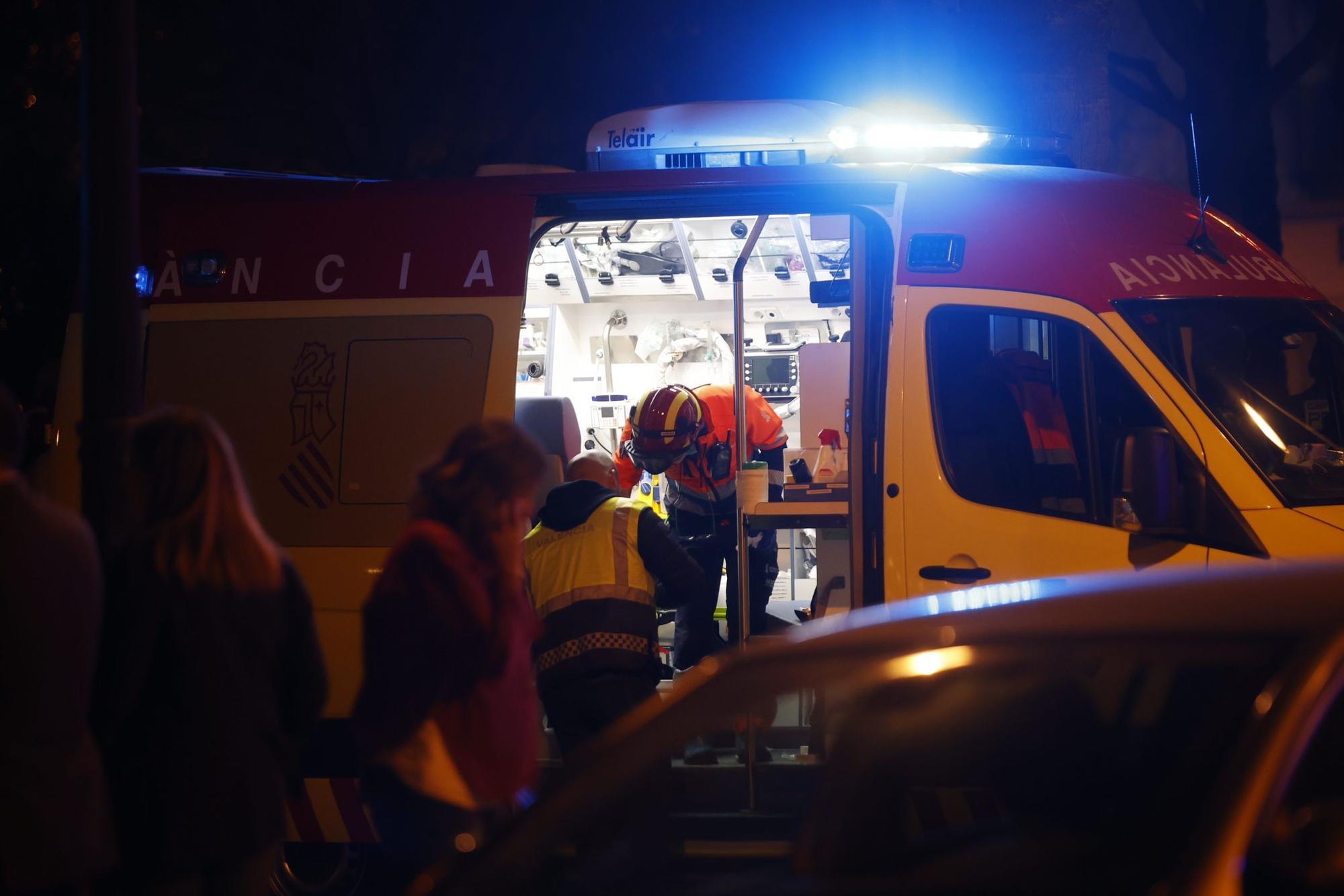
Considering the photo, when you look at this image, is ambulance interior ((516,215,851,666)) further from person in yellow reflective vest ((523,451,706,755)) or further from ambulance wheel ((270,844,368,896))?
person in yellow reflective vest ((523,451,706,755))

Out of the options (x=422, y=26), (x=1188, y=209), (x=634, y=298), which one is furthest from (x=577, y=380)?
(x=422, y=26)

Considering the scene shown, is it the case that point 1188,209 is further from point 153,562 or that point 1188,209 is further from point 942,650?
point 153,562

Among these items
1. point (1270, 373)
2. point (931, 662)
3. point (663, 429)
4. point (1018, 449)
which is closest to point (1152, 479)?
point (1018, 449)

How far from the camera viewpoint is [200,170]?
588 cm

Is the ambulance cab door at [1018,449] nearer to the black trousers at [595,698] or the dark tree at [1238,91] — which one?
the black trousers at [595,698]

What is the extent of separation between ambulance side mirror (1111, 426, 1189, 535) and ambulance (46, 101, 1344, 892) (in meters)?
0.01

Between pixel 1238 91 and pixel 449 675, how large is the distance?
36.4ft

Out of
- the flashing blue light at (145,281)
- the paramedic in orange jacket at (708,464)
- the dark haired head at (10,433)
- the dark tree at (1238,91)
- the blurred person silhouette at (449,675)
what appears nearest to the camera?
the dark haired head at (10,433)

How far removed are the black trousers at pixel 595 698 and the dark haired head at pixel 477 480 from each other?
1.08 metres

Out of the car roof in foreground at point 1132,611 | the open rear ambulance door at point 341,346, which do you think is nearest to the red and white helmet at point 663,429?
the open rear ambulance door at point 341,346

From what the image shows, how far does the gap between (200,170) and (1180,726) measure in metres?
5.30

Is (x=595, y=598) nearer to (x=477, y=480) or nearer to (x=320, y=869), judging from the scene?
(x=477, y=480)

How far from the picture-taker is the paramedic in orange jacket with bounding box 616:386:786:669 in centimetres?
672

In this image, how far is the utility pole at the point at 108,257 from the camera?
14.3ft
